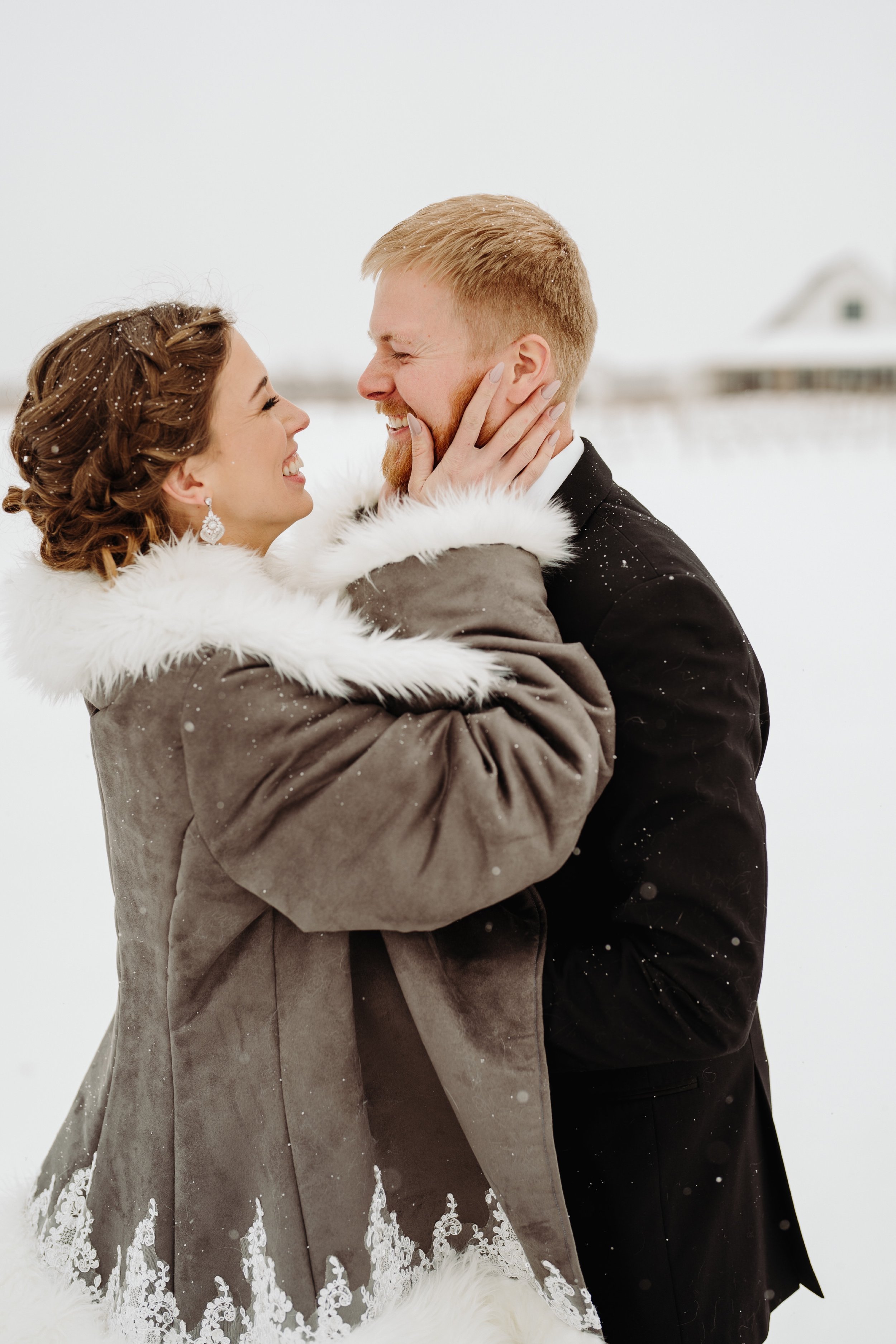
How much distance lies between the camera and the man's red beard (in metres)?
1.31

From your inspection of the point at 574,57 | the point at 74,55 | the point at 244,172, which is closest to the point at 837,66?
the point at 574,57

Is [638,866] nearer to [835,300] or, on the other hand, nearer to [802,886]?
[802,886]

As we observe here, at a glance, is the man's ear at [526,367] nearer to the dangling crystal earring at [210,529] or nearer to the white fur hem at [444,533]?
the white fur hem at [444,533]

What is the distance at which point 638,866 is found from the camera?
1.05 m

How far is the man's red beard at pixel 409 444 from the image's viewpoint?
1.31m

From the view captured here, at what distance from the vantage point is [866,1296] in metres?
2.01

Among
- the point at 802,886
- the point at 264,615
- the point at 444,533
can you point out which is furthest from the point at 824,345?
the point at 264,615

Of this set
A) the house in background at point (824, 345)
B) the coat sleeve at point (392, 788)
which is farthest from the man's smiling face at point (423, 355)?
the house in background at point (824, 345)

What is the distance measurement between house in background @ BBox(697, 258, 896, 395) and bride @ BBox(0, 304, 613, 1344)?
15.9m

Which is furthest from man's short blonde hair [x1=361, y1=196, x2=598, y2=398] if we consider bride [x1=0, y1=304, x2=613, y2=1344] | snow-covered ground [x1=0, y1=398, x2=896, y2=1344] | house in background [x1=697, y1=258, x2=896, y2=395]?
house in background [x1=697, y1=258, x2=896, y2=395]

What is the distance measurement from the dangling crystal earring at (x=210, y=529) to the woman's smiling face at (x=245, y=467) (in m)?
0.01

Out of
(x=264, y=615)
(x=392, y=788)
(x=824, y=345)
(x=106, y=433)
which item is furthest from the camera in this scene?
(x=824, y=345)

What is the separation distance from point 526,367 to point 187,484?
521 millimetres

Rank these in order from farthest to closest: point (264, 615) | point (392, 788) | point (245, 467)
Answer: point (245, 467) → point (264, 615) → point (392, 788)
